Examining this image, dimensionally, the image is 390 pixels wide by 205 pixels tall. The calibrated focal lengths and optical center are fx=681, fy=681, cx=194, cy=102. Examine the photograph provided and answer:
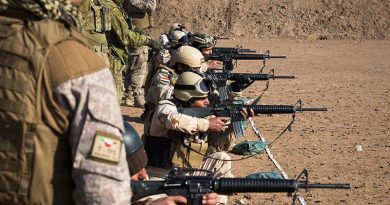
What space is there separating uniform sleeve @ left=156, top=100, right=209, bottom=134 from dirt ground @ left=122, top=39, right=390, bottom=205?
1272mm

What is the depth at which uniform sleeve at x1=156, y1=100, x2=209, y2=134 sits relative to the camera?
539 cm

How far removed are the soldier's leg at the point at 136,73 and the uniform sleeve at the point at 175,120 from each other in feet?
20.7

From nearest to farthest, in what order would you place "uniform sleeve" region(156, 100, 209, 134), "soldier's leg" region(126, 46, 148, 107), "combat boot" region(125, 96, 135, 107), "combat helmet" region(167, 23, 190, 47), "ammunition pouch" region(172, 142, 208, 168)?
1. "uniform sleeve" region(156, 100, 209, 134)
2. "ammunition pouch" region(172, 142, 208, 168)
3. "combat helmet" region(167, 23, 190, 47)
4. "soldier's leg" region(126, 46, 148, 107)
5. "combat boot" region(125, 96, 135, 107)

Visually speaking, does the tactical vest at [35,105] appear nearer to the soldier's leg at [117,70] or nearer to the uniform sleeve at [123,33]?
the uniform sleeve at [123,33]

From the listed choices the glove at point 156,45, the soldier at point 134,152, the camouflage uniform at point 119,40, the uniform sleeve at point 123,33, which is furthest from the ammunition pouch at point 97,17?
the soldier at point 134,152

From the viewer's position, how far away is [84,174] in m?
2.18

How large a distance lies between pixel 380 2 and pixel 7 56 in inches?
1385

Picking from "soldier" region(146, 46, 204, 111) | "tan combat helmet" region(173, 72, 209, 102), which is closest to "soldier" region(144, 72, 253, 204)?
"tan combat helmet" region(173, 72, 209, 102)

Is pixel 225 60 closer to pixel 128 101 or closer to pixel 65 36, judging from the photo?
pixel 128 101

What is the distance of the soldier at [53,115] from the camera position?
2154mm

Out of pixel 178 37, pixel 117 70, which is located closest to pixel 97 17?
pixel 117 70

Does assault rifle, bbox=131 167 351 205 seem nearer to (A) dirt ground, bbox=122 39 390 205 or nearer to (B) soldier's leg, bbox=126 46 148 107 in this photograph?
(A) dirt ground, bbox=122 39 390 205

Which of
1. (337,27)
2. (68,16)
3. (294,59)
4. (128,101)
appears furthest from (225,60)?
(337,27)

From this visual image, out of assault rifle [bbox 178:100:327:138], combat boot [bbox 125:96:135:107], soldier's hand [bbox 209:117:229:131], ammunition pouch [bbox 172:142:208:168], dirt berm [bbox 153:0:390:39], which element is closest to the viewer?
ammunition pouch [bbox 172:142:208:168]
